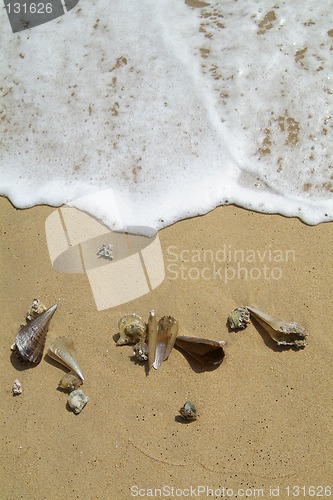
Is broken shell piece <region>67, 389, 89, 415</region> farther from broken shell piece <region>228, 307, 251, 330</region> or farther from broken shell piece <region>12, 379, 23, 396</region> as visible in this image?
broken shell piece <region>228, 307, 251, 330</region>

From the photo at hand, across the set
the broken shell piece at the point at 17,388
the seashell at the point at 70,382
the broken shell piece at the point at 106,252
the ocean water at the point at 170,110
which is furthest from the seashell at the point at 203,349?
the broken shell piece at the point at 17,388

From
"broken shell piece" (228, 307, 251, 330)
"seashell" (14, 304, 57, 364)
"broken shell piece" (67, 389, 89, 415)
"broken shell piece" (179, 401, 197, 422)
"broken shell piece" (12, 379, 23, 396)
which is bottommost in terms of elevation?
"broken shell piece" (179, 401, 197, 422)

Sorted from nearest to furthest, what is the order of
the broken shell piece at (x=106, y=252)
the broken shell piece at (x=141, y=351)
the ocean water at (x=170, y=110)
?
1. the broken shell piece at (x=141, y=351)
2. the broken shell piece at (x=106, y=252)
3. the ocean water at (x=170, y=110)

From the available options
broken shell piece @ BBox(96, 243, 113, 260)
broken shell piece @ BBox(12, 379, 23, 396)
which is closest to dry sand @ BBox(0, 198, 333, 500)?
broken shell piece @ BBox(12, 379, 23, 396)

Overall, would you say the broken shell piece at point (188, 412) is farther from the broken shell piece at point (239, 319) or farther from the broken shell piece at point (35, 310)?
the broken shell piece at point (35, 310)

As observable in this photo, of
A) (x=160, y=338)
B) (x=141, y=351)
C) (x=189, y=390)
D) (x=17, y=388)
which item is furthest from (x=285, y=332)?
(x=17, y=388)

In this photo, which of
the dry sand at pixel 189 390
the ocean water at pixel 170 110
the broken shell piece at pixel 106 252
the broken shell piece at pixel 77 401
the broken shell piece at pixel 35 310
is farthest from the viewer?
the ocean water at pixel 170 110
